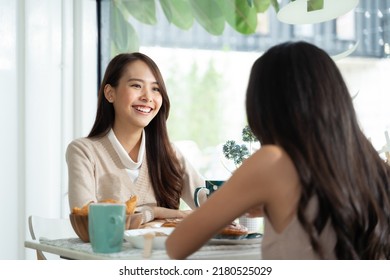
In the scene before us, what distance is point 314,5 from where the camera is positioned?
83.7 inches

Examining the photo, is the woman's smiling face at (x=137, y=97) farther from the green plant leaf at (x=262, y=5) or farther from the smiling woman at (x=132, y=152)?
the green plant leaf at (x=262, y=5)

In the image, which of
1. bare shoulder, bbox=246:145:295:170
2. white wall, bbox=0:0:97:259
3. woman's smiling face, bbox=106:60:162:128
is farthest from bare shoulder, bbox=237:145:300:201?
white wall, bbox=0:0:97:259

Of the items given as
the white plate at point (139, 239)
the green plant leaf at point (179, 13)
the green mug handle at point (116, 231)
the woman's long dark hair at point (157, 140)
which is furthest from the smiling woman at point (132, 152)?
the green plant leaf at point (179, 13)

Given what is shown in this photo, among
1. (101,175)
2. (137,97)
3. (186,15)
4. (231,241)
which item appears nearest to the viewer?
(231,241)

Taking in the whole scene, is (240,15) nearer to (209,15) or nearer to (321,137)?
(209,15)

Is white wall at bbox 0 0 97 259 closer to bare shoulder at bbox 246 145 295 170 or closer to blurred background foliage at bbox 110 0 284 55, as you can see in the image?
blurred background foliage at bbox 110 0 284 55

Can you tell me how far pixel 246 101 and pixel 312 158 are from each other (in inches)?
6.6

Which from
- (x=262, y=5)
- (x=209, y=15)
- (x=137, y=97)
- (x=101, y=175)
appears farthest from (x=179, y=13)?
(x=101, y=175)

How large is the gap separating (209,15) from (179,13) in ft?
0.52

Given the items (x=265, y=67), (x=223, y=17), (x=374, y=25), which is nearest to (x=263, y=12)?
(x=223, y=17)

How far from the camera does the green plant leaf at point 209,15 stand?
3100mm

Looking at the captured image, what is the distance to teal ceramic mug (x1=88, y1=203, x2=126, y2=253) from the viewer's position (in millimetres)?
1348

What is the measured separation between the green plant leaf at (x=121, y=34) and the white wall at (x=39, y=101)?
11 cm
